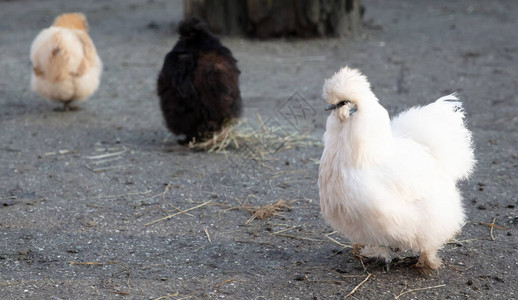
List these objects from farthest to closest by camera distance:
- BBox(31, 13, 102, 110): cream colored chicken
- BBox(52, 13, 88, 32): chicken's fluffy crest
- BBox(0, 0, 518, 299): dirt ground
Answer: BBox(52, 13, 88, 32): chicken's fluffy crest, BBox(31, 13, 102, 110): cream colored chicken, BBox(0, 0, 518, 299): dirt ground

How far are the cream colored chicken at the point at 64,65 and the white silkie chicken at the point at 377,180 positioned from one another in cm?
427

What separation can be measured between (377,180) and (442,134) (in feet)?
1.90

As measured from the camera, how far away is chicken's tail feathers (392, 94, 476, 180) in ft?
11.9

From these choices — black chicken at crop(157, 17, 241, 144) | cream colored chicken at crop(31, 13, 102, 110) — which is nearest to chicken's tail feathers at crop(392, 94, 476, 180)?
black chicken at crop(157, 17, 241, 144)

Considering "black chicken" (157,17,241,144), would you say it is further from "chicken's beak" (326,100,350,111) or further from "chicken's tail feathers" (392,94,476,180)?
"chicken's beak" (326,100,350,111)

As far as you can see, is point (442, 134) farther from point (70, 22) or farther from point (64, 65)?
point (70, 22)

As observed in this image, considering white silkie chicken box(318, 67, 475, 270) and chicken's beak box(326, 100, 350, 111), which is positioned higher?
chicken's beak box(326, 100, 350, 111)

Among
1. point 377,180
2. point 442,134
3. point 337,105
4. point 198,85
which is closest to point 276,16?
point 198,85

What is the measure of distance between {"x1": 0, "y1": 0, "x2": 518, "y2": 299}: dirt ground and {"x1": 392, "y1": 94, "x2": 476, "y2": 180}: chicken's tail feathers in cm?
64

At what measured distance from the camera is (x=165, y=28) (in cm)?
1127

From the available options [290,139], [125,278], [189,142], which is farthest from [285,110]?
[125,278]

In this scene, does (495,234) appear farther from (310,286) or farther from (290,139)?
(290,139)

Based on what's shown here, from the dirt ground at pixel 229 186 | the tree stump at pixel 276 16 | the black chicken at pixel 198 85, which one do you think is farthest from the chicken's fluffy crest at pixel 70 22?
the tree stump at pixel 276 16

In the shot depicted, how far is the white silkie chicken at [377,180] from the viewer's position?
10.9 feet
